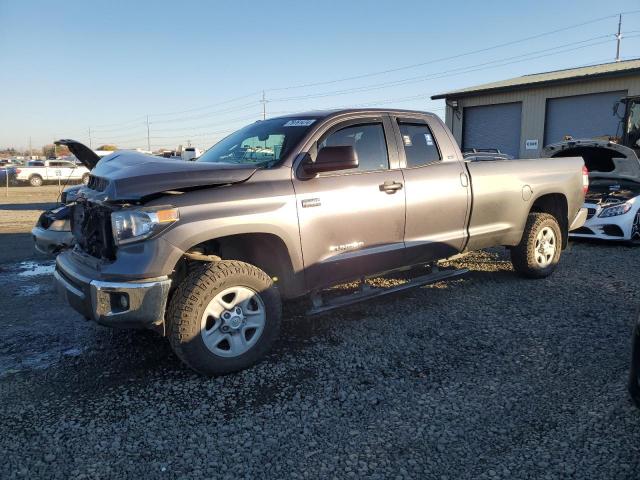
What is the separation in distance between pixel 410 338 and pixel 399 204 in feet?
3.82

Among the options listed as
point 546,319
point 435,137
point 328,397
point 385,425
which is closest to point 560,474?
point 385,425

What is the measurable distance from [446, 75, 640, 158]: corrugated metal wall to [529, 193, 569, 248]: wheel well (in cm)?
1657

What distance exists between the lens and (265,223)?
364 cm

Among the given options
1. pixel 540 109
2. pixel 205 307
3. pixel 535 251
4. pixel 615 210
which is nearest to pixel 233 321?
pixel 205 307

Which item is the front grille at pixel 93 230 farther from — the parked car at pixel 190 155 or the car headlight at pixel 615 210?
the car headlight at pixel 615 210

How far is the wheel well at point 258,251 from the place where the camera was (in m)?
3.82

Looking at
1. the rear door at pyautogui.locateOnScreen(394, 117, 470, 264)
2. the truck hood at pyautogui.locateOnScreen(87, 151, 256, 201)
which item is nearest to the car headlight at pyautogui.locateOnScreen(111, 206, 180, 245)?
the truck hood at pyautogui.locateOnScreen(87, 151, 256, 201)

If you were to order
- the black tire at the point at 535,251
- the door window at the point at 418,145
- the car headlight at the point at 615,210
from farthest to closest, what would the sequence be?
the car headlight at the point at 615,210
the black tire at the point at 535,251
the door window at the point at 418,145

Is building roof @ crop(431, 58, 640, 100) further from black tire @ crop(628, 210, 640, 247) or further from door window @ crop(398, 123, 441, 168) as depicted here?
door window @ crop(398, 123, 441, 168)

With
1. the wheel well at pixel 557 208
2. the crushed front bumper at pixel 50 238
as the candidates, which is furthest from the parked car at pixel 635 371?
the crushed front bumper at pixel 50 238

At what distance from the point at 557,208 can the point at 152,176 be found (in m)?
4.93

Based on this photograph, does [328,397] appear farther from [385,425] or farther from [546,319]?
[546,319]

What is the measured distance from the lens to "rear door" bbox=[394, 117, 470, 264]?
455 centimetres

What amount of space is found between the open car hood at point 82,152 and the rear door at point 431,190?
291 centimetres
